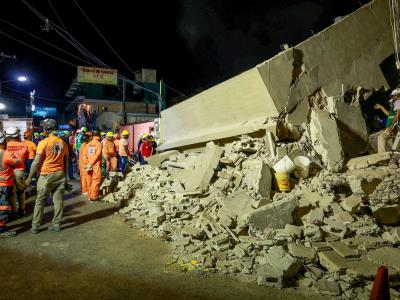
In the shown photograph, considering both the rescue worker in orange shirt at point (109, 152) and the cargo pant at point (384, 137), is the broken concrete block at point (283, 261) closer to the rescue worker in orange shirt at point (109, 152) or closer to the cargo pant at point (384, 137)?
the cargo pant at point (384, 137)

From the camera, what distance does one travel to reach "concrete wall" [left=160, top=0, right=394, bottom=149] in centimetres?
598

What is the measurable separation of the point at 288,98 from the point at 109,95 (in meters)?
27.6

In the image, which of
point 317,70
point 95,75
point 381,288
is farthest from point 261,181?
point 95,75

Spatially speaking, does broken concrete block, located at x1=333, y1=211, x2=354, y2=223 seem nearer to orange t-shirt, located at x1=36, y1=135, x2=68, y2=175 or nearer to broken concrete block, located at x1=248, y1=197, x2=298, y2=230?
broken concrete block, located at x1=248, y1=197, x2=298, y2=230

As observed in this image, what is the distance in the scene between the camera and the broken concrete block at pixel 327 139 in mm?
5489

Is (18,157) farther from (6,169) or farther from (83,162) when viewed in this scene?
(83,162)

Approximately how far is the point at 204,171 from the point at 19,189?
4.10 metres

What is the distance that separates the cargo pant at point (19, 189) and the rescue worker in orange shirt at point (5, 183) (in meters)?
0.73

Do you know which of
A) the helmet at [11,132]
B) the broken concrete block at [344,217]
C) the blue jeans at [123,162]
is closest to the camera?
the broken concrete block at [344,217]

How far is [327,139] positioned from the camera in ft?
18.6

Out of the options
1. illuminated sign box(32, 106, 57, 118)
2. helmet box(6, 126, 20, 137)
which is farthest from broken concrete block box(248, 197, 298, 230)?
illuminated sign box(32, 106, 57, 118)

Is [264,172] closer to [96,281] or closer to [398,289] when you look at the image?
[398,289]

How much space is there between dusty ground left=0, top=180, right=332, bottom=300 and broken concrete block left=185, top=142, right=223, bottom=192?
170cm

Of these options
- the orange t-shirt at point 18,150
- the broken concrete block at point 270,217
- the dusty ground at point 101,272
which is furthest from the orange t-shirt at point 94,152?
the broken concrete block at point 270,217
